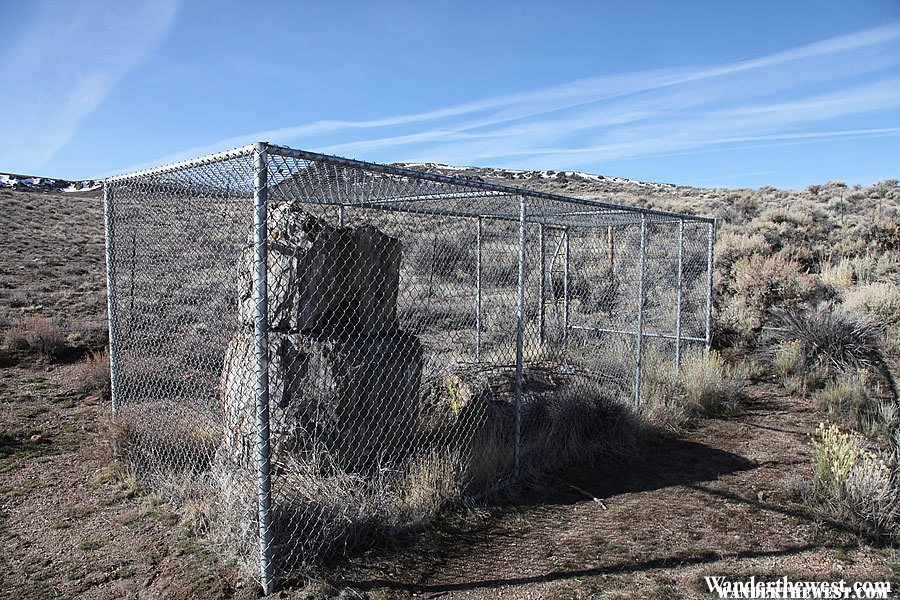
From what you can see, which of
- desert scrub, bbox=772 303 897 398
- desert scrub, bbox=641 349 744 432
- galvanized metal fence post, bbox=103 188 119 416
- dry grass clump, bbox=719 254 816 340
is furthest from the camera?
dry grass clump, bbox=719 254 816 340

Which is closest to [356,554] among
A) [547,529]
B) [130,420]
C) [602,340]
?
[547,529]

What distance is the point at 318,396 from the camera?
14.2 feet

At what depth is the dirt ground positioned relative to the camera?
351 cm

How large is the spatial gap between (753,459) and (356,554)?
421 cm

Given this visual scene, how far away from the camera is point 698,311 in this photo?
39.3ft

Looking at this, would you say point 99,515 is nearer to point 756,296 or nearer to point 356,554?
point 356,554

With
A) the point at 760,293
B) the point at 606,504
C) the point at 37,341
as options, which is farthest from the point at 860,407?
the point at 37,341

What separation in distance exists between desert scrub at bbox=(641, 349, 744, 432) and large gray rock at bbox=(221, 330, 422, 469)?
352cm

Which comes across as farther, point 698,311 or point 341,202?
point 698,311

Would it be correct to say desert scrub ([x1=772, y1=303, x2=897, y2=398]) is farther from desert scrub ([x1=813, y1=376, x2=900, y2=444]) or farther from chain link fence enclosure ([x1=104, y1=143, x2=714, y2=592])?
chain link fence enclosure ([x1=104, y1=143, x2=714, y2=592])

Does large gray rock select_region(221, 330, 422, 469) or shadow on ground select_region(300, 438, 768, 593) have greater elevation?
large gray rock select_region(221, 330, 422, 469)

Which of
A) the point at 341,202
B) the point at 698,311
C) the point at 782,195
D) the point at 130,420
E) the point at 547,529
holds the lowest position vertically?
the point at 547,529

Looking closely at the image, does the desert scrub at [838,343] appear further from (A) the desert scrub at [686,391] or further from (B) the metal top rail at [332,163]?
(B) the metal top rail at [332,163]

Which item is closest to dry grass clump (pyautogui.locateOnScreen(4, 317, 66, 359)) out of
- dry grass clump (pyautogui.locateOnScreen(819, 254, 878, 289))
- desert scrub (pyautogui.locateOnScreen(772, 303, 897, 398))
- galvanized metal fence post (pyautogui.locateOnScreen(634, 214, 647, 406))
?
galvanized metal fence post (pyautogui.locateOnScreen(634, 214, 647, 406))
